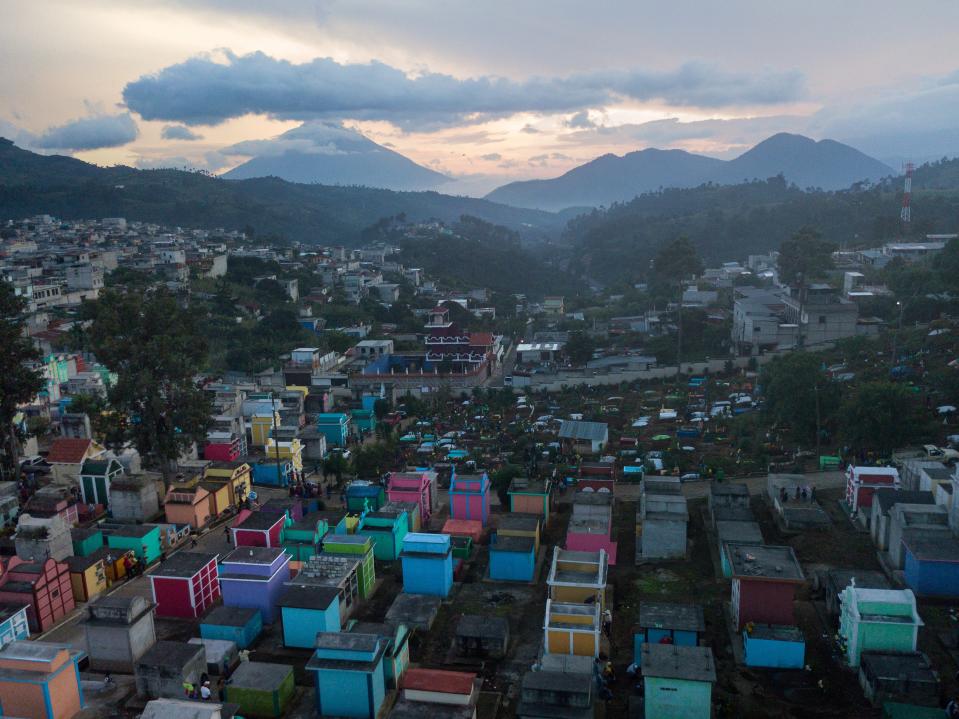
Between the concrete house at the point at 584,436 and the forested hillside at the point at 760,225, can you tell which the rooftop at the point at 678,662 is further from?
the forested hillside at the point at 760,225

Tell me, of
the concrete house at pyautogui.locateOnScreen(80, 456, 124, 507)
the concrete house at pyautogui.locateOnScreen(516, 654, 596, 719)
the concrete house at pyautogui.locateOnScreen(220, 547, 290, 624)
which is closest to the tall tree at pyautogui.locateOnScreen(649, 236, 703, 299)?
the concrete house at pyautogui.locateOnScreen(80, 456, 124, 507)

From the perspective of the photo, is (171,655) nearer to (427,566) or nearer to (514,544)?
(427,566)

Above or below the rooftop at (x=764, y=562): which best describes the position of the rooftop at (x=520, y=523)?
below

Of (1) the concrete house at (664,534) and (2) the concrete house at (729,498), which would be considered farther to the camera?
(2) the concrete house at (729,498)

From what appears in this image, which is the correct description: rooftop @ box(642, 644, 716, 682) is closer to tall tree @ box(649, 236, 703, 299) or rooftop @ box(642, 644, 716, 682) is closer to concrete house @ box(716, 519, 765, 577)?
concrete house @ box(716, 519, 765, 577)

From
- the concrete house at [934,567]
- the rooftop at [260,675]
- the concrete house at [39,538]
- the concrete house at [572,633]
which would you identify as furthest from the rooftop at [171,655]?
the concrete house at [934,567]

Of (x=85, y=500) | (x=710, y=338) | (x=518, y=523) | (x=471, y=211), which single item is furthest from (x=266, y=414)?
(x=471, y=211)
